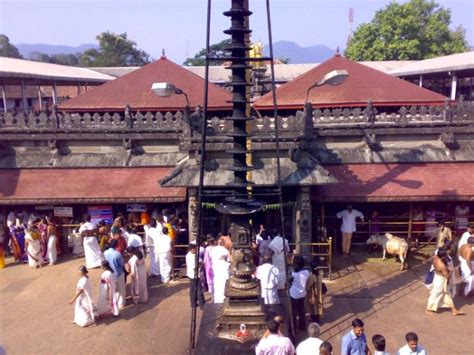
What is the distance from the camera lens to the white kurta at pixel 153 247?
12586mm

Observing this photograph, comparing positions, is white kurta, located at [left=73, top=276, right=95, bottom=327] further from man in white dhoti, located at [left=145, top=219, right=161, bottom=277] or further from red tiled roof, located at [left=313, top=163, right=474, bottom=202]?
red tiled roof, located at [left=313, top=163, right=474, bottom=202]

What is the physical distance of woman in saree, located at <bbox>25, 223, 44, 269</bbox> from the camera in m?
13.1

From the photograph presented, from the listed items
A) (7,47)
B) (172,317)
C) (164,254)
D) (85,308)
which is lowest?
(172,317)

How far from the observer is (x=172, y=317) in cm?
1050

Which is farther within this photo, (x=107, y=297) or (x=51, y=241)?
(x=51, y=241)

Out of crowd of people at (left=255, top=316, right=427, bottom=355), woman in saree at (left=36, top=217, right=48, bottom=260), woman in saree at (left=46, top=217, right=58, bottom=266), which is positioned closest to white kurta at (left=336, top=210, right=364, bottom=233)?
crowd of people at (left=255, top=316, right=427, bottom=355)

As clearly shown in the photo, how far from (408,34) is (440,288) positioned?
4179 centimetres

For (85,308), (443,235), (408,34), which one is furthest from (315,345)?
(408,34)

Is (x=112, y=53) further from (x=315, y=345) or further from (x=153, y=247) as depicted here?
(x=315, y=345)

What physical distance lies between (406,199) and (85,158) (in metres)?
10.5

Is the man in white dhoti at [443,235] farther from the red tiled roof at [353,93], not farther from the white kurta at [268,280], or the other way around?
the white kurta at [268,280]

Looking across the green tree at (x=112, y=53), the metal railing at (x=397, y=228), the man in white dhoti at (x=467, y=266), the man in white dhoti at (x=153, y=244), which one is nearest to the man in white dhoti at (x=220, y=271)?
the man in white dhoti at (x=153, y=244)

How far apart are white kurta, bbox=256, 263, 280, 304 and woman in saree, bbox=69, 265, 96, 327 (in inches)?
145

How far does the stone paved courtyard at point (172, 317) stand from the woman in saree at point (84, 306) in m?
0.21
